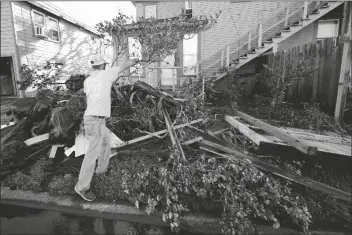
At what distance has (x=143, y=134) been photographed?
4242 mm

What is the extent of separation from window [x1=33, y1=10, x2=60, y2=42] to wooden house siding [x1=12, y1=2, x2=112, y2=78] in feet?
0.71

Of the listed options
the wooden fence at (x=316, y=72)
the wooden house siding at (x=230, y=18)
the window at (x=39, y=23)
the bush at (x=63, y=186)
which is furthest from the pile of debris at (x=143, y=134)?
the window at (x=39, y=23)

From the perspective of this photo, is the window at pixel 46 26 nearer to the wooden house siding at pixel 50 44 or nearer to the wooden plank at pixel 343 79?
the wooden house siding at pixel 50 44

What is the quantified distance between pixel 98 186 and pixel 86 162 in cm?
50

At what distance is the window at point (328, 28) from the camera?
964 centimetres

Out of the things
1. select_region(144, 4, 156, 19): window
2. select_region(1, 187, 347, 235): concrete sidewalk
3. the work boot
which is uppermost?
select_region(144, 4, 156, 19): window

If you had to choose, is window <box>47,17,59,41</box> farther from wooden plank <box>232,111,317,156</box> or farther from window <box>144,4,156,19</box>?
wooden plank <box>232,111,317,156</box>

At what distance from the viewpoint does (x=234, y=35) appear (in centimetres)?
1032

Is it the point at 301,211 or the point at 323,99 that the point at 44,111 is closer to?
the point at 301,211

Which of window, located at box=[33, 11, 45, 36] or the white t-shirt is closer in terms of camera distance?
the white t-shirt

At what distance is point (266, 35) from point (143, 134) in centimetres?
942

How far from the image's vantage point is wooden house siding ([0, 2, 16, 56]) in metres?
8.88

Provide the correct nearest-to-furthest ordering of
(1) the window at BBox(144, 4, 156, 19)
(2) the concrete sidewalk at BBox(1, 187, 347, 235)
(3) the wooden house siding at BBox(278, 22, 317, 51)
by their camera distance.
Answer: (2) the concrete sidewalk at BBox(1, 187, 347, 235) → (3) the wooden house siding at BBox(278, 22, 317, 51) → (1) the window at BBox(144, 4, 156, 19)

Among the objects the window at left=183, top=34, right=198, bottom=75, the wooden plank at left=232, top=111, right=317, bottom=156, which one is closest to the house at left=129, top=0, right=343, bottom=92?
the window at left=183, top=34, right=198, bottom=75
